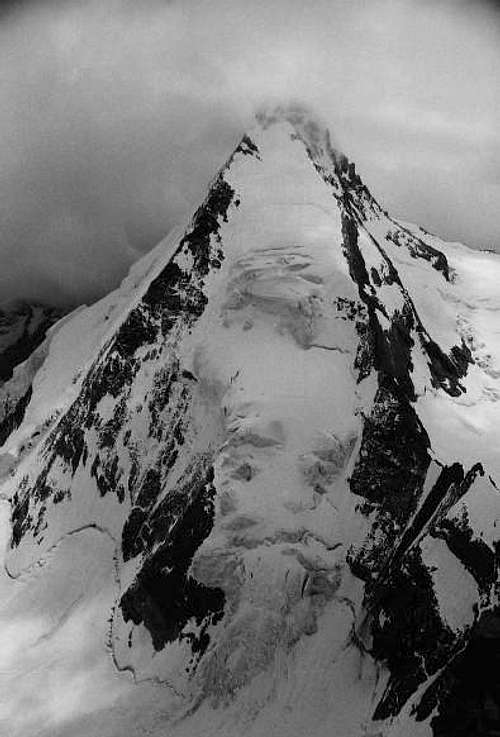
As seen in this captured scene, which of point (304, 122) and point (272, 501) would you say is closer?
point (272, 501)

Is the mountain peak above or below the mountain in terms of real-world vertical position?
above

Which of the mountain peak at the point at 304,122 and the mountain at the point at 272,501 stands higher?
the mountain peak at the point at 304,122

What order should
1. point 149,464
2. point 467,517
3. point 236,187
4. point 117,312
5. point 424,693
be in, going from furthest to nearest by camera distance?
1. point 117,312
2. point 236,187
3. point 149,464
4. point 467,517
5. point 424,693

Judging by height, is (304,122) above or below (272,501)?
above

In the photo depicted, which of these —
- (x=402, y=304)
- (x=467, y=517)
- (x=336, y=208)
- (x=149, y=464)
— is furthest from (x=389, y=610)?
(x=336, y=208)

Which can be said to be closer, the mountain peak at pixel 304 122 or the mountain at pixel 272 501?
the mountain at pixel 272 501

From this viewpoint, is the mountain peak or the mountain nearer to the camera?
the mountain

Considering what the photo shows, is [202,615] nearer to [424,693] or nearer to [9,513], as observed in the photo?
[424,693]

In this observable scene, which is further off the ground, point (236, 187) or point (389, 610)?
point (236, 187)
